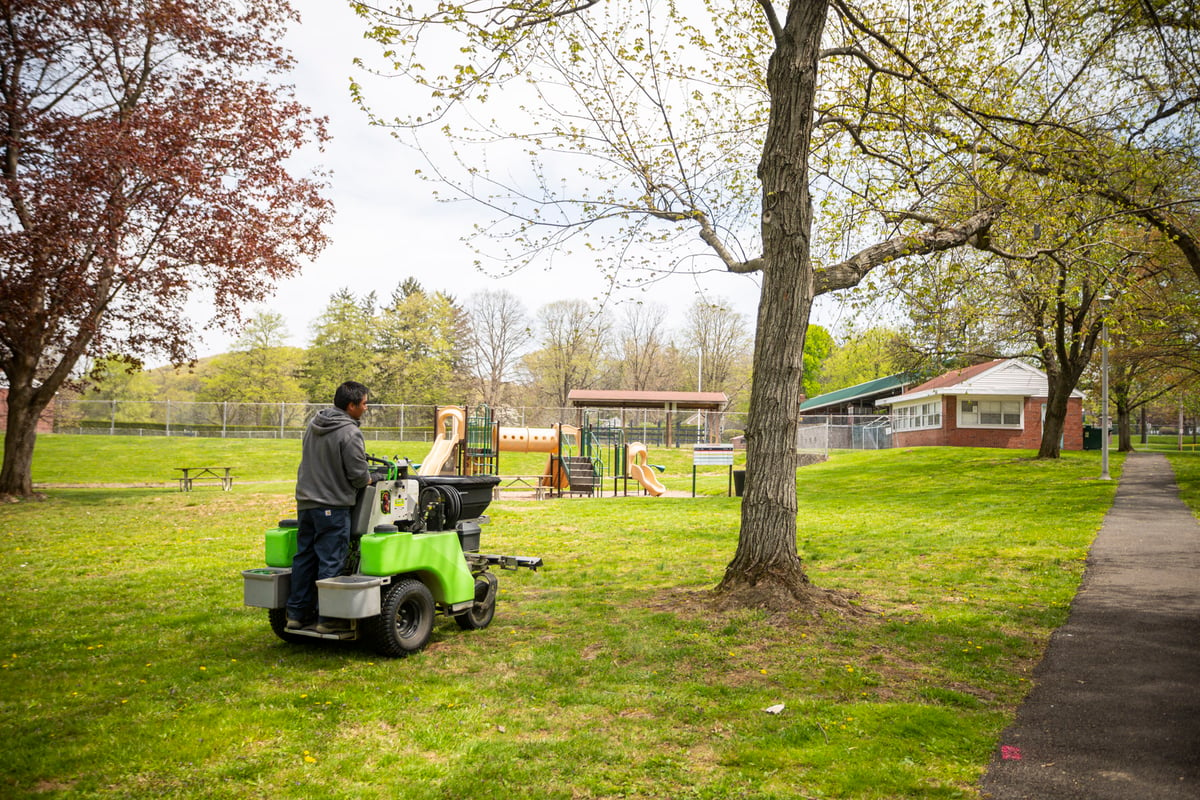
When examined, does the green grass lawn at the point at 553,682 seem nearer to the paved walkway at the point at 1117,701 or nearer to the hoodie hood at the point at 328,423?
the paved walkway at the point at 1117,701

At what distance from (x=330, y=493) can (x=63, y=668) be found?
2176mm

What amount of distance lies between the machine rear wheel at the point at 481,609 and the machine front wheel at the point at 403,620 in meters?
0.53

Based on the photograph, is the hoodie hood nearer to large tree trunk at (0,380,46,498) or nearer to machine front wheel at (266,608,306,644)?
machine front wheel at (266,608,306,644)

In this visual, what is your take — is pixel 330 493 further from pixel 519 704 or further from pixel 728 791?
pixel 728 791

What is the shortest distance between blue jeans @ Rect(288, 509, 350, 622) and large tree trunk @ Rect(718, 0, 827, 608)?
359cm

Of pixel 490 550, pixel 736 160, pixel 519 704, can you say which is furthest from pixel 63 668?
pixel 736 160

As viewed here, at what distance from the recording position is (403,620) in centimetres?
605

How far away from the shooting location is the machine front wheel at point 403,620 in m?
5.68

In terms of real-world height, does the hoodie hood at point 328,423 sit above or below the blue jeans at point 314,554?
above

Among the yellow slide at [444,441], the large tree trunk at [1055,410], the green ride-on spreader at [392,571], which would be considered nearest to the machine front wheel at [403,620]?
the green ride-on spreader at [392,571]

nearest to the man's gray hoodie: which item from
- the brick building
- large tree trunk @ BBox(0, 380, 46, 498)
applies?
large tree trunk @ BBox(0, 380, 46, 498)

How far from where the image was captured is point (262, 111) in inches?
772

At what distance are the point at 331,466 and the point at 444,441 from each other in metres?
16.9

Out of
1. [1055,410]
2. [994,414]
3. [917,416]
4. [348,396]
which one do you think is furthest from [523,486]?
[917,416]
